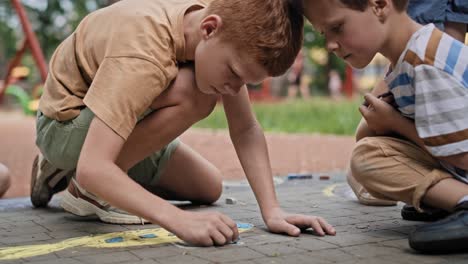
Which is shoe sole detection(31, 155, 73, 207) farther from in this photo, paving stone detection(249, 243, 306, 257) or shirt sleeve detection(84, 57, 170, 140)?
paving stone detection(249, 243, 306, 257)

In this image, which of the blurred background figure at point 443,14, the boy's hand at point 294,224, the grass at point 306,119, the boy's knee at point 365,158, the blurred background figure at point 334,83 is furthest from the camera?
the blurred background figure at point 334,83

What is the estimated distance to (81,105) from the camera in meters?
2.28

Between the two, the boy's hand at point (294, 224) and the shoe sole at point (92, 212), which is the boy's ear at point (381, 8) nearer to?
the boy's hand at point (294, 224)

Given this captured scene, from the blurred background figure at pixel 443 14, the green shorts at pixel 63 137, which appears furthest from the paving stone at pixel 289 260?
the blurred background figure at pixel 443 14

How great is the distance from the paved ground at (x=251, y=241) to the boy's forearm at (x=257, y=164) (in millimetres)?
101

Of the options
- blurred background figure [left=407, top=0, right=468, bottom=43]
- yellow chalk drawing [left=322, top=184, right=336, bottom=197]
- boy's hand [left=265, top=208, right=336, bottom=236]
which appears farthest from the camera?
yellow chalk drawing [left=322, top=184, right=336, bottom=197]

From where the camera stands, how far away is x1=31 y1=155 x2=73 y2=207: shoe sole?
2.67 meters

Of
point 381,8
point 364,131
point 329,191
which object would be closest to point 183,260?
point 381,8

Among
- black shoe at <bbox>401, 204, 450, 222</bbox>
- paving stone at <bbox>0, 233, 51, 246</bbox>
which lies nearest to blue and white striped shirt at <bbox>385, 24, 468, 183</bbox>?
black shoe at <bbox>401, 204, 450, 222</bbox>

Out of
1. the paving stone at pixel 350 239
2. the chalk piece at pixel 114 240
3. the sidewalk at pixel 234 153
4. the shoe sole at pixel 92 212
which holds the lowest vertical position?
the sidewalk at pixel 234 153

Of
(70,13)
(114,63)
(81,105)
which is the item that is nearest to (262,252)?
(114,63)

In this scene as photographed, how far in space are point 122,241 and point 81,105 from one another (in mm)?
544

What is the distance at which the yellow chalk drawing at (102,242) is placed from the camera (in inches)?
74.2

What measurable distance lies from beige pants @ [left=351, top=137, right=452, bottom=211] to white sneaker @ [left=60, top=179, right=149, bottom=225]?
2.54 ft
